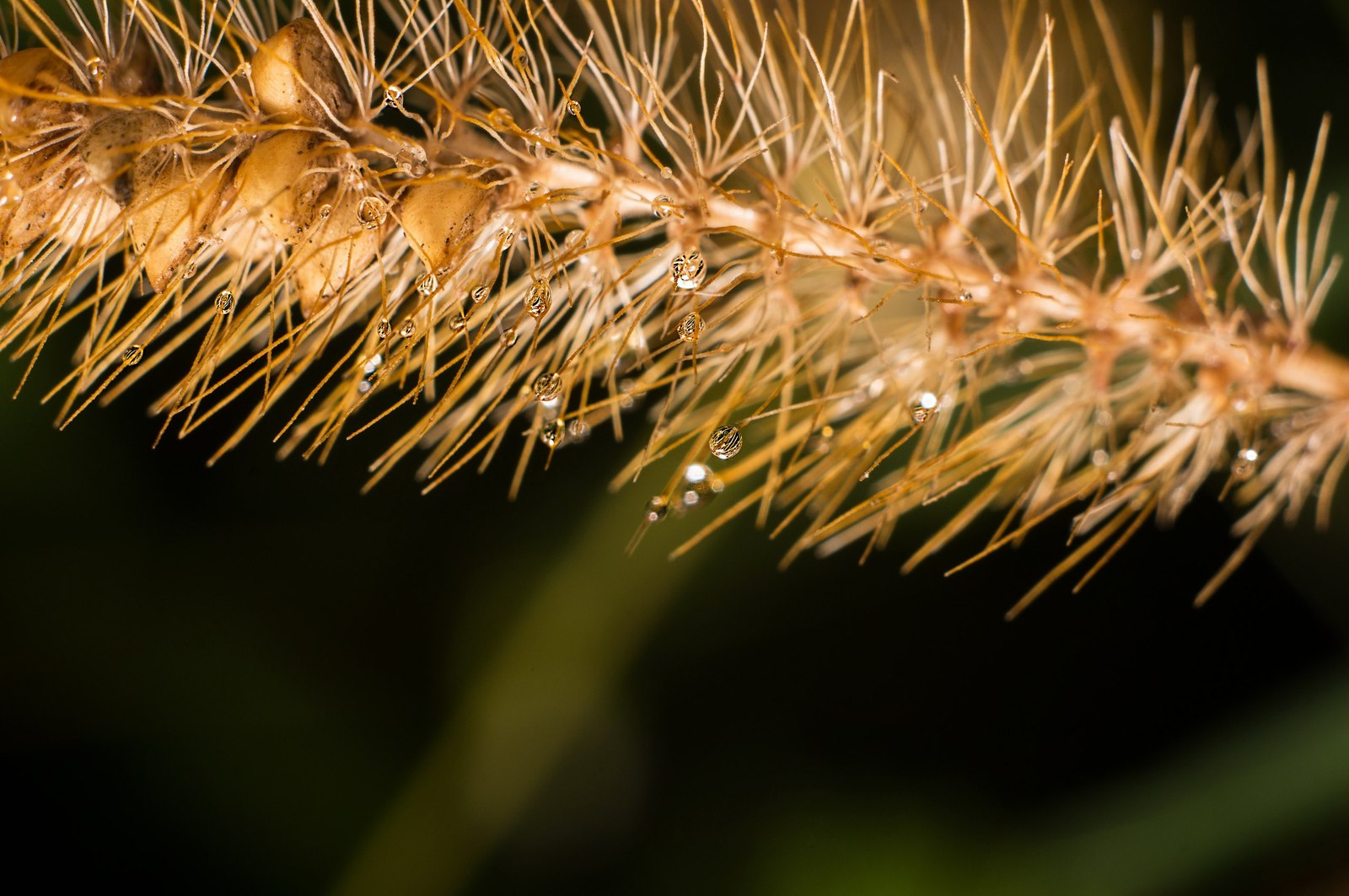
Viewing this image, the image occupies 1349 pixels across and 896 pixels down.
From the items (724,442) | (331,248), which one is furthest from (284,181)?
(724,442)

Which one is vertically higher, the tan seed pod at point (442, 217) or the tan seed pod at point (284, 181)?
the tan seed pod at point (442, 217)

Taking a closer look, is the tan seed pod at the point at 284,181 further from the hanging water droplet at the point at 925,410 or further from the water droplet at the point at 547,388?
the hanging water droplet at the point at 925,410

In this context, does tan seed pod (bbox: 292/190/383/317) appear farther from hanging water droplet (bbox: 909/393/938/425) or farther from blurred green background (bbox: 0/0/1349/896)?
blurred green background (bbox: 0/0/1349/896)

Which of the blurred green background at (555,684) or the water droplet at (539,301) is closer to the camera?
A: the water droplet at (539,301)

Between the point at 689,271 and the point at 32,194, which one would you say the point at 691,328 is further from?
the point at 32,194

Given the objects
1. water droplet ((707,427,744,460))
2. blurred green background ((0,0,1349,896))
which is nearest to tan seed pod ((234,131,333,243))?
water droplet ((707,427,744,460))

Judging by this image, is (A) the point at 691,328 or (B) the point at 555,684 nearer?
(A) the point at 691,328

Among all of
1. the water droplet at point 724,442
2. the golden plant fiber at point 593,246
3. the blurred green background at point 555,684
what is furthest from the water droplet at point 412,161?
the blurred green background at point 555,684
